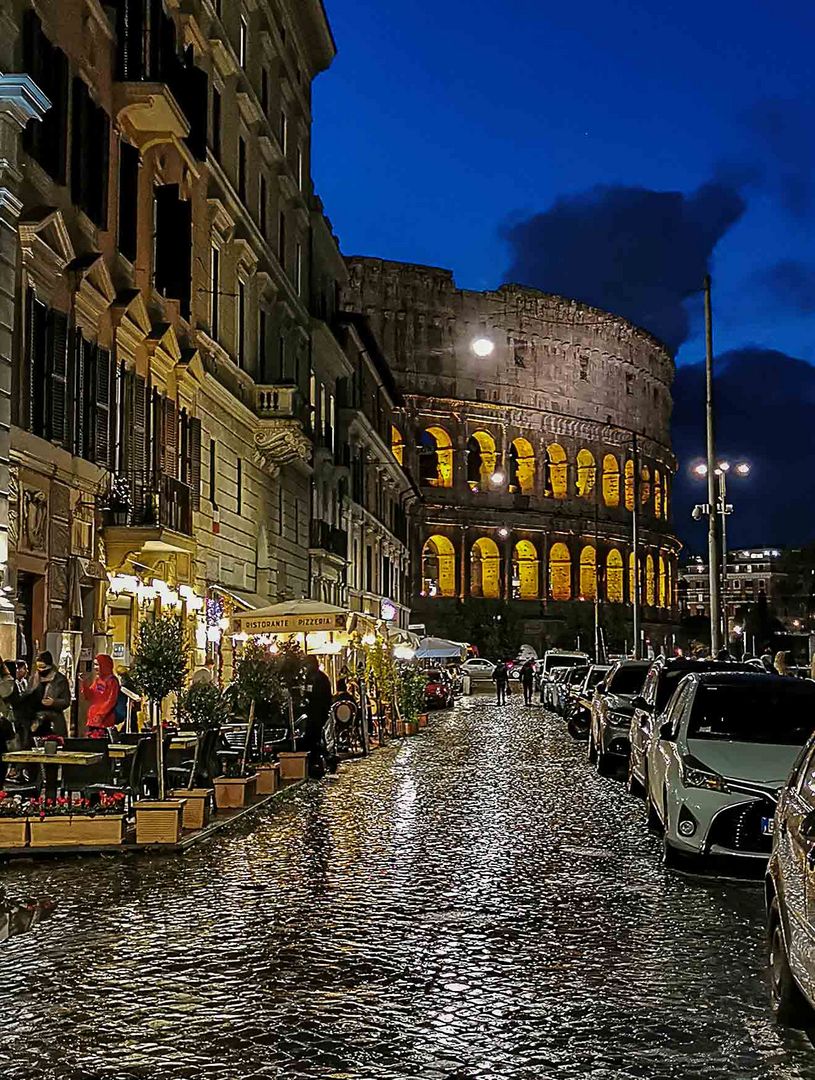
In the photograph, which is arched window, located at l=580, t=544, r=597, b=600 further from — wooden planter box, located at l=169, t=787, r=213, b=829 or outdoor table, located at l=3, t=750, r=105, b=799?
outdoor table, located at l=3, t=750, r=105, b=799

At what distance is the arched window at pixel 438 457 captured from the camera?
4070 inches

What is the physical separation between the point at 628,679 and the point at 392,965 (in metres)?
16.2

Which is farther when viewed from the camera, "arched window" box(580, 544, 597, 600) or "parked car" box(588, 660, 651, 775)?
"arched window" box(580, 544, 597, 600)

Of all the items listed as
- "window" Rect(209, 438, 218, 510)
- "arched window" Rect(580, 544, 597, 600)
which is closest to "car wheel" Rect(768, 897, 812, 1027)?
"window" Rect(209, 438, 218, 510)

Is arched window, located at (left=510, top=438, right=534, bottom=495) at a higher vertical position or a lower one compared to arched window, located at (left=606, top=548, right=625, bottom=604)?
higher

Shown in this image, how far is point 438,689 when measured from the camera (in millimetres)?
53375

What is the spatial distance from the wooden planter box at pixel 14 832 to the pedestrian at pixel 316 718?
935 cm

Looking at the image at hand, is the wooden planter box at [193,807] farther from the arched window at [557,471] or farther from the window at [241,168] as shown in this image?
the arched window at [557,471]

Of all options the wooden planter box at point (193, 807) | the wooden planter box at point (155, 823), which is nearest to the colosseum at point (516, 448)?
the wooden planter box at point (193, 807)

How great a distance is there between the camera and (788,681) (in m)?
14.2

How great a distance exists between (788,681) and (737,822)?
8.88 feet

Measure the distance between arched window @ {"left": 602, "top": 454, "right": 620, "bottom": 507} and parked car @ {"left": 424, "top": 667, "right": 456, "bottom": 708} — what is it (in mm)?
60661

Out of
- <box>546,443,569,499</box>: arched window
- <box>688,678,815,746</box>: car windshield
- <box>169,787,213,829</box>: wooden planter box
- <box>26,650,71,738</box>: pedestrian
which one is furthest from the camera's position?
<box>546,443,569,499</box>: arched window

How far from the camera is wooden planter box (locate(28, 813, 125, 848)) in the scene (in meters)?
13.7
